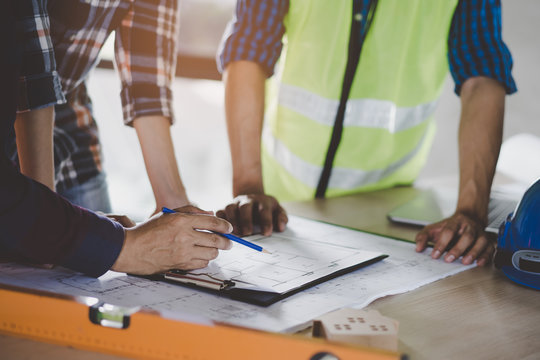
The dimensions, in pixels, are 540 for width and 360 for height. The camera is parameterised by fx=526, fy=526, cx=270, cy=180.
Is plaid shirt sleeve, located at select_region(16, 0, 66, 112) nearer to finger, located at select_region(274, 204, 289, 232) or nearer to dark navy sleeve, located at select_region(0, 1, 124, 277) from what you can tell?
dark navy sleeve, located at select_region(0, 1, 124, 277)

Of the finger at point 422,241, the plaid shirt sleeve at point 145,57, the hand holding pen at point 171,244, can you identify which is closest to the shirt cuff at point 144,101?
the plaid shirt sleeve at point 145,57

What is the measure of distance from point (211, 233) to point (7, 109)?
1.16 feet

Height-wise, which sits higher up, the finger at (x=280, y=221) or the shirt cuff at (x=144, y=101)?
the shirt cuff at (x=144, y=101)

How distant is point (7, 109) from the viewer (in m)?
0.70

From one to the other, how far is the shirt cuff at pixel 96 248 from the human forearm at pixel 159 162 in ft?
1.43

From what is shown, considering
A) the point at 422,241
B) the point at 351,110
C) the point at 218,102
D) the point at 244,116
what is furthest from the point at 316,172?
the point at 218,102

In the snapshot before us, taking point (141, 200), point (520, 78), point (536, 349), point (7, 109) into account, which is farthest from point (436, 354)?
point (141, 200)

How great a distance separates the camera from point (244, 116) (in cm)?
139

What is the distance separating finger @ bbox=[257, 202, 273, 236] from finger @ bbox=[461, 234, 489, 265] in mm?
383

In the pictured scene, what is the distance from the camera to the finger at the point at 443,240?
1011 mm

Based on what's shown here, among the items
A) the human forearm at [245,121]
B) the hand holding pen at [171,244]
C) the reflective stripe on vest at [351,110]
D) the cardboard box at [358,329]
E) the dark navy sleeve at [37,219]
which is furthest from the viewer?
the reflective stripe on vest at [351,110]

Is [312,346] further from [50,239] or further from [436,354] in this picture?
[50,239]

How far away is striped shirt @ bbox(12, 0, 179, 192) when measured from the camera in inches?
43.1

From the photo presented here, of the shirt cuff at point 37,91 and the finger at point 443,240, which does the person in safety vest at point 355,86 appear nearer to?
the finger at point 443,240
